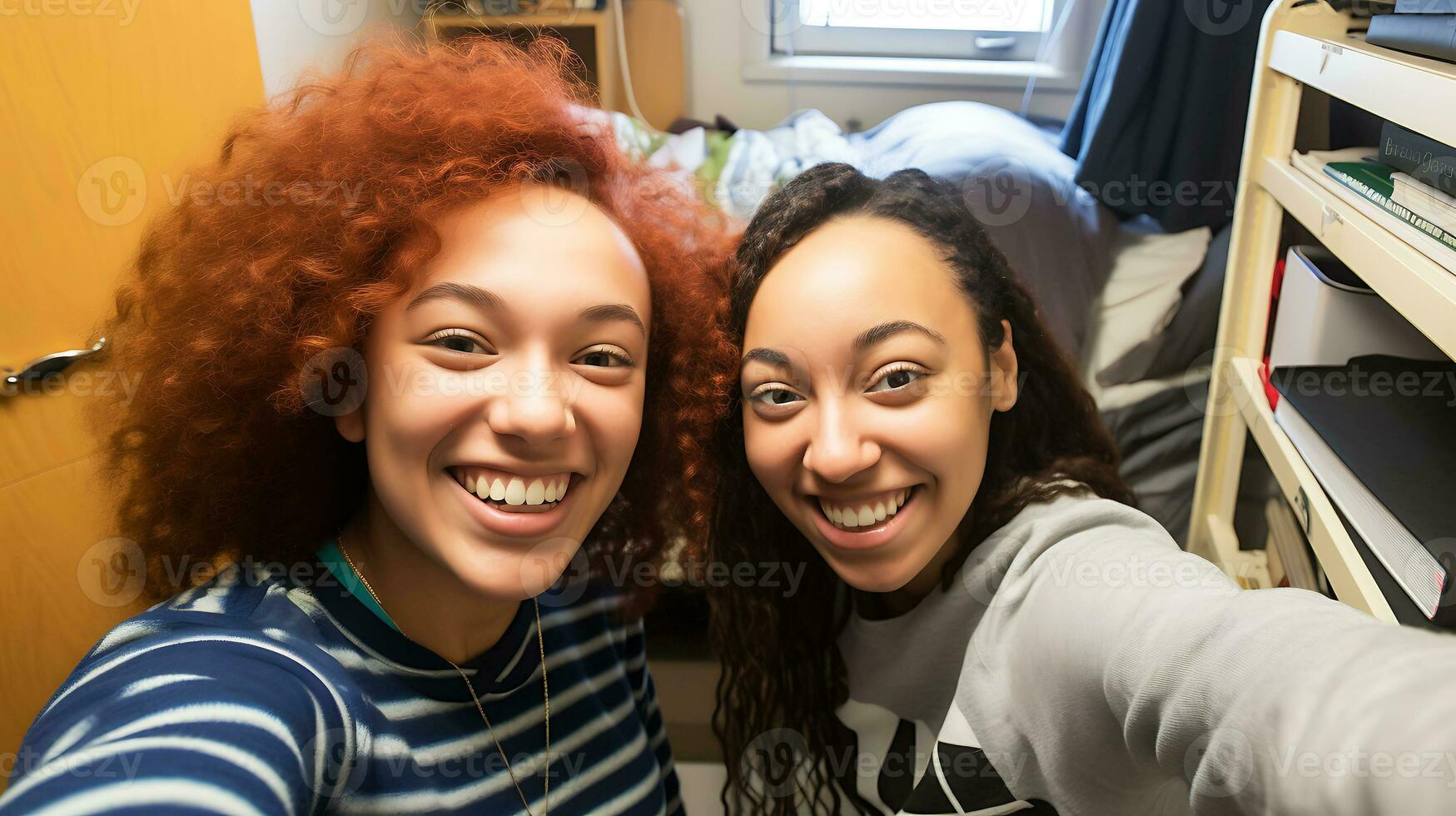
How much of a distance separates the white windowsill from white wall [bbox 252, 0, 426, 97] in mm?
962

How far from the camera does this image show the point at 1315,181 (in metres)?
1.12

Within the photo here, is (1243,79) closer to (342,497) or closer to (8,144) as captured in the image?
(342,497)

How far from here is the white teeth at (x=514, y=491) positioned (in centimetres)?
80

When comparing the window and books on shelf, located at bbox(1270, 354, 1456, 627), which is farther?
the window

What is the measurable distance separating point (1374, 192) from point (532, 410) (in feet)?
2.67

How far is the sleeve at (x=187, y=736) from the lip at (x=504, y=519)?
0.17m

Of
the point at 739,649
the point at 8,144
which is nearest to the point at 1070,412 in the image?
the point at 739,649

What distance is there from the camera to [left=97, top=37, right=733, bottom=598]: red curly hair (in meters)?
0.82

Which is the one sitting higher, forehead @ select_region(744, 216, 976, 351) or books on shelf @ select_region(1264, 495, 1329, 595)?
forehead @ select_region(744, 216, 976, 351)

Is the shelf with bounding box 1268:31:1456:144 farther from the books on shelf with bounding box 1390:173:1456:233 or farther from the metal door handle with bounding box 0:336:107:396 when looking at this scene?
the metal door handle with bounding box 0:336:107:396

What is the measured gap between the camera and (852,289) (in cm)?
88

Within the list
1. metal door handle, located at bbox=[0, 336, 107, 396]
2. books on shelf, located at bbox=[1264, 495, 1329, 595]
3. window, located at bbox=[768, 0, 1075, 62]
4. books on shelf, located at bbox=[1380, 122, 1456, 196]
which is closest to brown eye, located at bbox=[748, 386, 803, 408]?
books on shelf, located at bbox=[1380, 122, 1456, 196]

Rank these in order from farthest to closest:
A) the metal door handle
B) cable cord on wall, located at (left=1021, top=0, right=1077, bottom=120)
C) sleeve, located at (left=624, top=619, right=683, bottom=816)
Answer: cable cord on wall, located at (left=1021, top=0, right=1077, bottom=120) → the metal door handle → sleeve, located at (left=624, top=619, right=683, bottom=816)

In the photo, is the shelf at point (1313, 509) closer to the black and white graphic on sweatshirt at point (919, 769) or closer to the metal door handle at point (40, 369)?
the black and white graphic on sweatshirt at point (919, 769)
